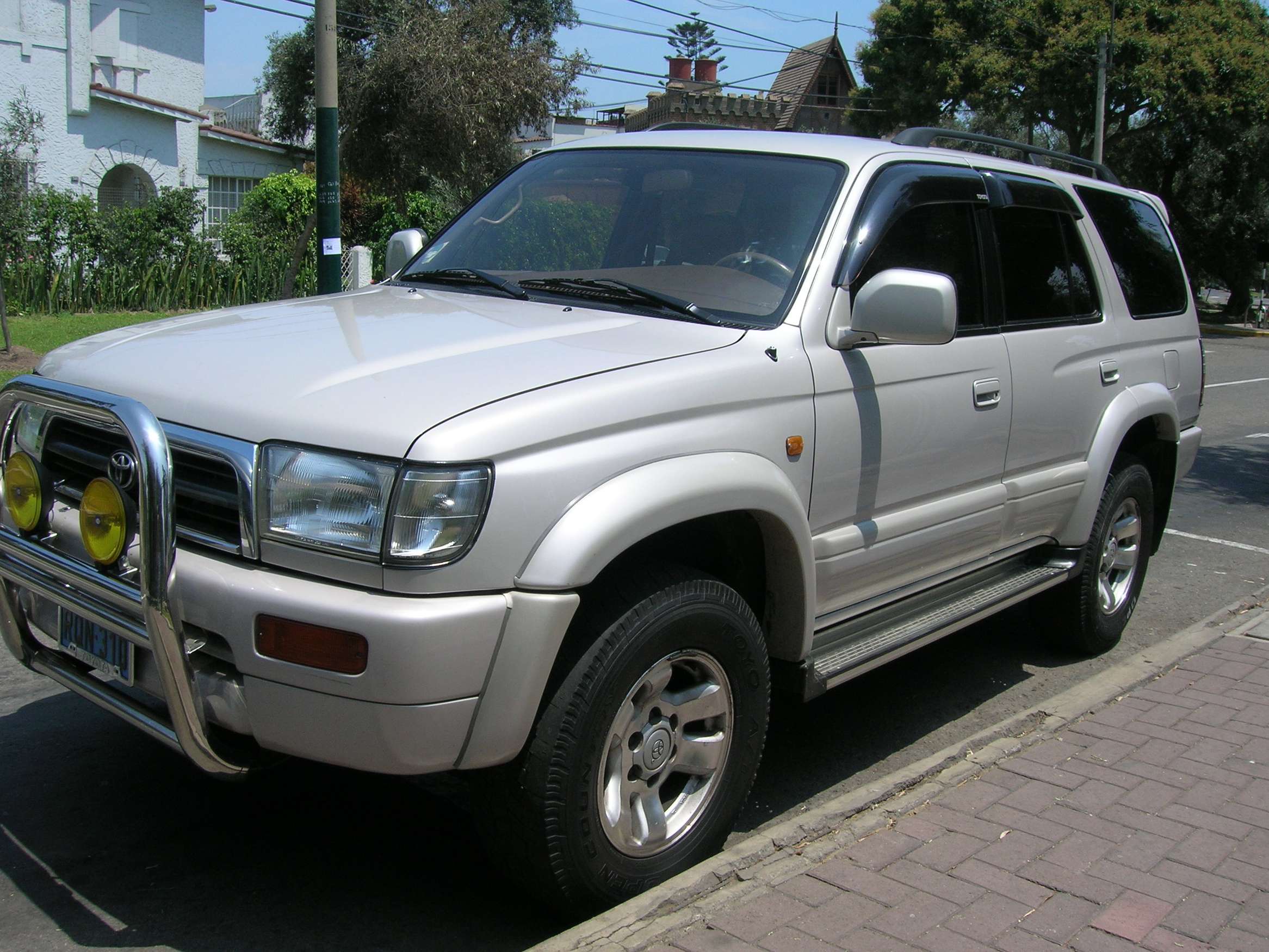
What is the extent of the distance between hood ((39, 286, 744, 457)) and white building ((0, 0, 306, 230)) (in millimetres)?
20047

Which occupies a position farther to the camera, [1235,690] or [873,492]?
[1235,690]

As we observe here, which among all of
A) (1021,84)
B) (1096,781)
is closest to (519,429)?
(1096,781)

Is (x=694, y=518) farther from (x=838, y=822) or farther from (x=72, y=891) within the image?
(x=72, y=891)

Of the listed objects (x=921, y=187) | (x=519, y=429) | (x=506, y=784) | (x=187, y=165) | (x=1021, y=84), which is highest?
(x=1021, y=84)

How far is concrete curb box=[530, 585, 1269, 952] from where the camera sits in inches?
117

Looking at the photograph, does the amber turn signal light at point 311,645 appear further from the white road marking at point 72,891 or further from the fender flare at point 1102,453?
the fender flare at point 1102,453

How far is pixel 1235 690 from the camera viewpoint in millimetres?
5000

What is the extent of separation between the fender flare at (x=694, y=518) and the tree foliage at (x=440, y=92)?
20790mm

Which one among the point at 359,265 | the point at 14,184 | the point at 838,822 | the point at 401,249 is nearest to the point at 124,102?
the point at 14,184

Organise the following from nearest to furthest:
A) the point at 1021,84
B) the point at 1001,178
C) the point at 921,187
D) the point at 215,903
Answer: the point at 215,903 → the point at 921,187 → the point at 1001,178 → the point at 1021,84

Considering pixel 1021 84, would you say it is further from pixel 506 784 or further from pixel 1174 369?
pixel 506 784

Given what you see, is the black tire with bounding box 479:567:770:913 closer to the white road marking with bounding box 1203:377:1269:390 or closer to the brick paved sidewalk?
the brick paved sidewalk

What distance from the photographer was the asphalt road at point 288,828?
→ 10.2ft

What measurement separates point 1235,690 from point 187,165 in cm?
2566
